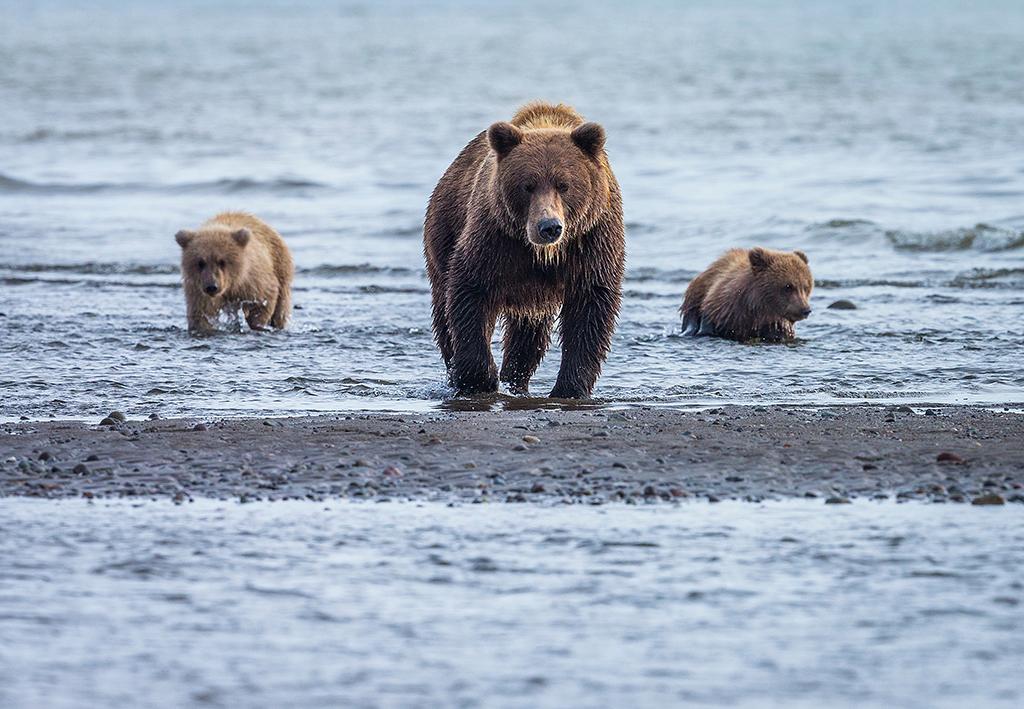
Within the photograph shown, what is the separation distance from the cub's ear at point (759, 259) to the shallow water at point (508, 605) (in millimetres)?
5806

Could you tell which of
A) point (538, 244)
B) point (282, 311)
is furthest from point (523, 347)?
point (282, 311)

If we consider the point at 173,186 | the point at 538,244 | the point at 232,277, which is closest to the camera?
the point at 538,244

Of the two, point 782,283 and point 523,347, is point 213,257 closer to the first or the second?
point 523,347

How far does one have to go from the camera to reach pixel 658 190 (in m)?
22.0

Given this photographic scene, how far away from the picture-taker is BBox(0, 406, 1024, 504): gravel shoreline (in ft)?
19.2

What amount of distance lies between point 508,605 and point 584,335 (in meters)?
4.10

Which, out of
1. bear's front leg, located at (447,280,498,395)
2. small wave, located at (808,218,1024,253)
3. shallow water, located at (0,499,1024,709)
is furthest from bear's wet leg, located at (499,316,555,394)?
small wave, located at (808,218,1024,253)

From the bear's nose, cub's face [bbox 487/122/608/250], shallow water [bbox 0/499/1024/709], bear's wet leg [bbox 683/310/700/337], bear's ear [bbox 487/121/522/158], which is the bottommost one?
bear's wet leg [bbox 683/310/700/337]

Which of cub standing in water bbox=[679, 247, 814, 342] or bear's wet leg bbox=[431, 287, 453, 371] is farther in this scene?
cub standing in water bbox=[679, 247, 814, 342]

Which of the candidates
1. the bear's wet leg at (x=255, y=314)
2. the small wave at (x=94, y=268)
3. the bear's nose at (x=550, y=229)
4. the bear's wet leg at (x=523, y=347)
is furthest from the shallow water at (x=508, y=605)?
the small wave at (x=94, y=268)

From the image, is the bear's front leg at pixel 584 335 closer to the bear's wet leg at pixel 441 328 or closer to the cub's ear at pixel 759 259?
the bear's wet leg at pixel 441 328

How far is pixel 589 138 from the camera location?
26.6 ft

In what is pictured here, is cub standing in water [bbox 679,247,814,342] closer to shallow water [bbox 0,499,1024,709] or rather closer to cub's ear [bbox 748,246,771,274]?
cub's ear [bbox 748,246,771,274]

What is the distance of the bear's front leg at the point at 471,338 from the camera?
337 inches
